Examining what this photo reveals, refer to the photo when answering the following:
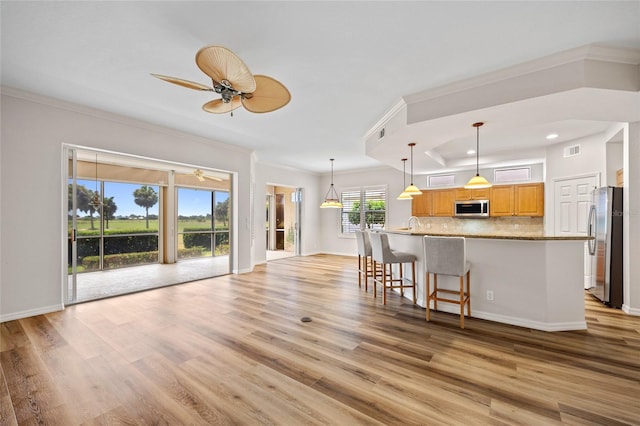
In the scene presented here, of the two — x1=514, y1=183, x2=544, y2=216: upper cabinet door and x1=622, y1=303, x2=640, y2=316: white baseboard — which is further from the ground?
x1=514, y1=183, x2=544, y2=216: upper cabinet door

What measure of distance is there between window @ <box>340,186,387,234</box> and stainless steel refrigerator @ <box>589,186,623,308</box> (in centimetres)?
483

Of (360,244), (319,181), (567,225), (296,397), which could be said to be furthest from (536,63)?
(319,181)

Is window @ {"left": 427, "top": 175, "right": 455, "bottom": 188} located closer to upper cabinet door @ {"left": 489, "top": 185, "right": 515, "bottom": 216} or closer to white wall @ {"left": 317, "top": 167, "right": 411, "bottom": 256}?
white wall @ {"left": 317, "top": 167, "right": 411, "bottom": 256}

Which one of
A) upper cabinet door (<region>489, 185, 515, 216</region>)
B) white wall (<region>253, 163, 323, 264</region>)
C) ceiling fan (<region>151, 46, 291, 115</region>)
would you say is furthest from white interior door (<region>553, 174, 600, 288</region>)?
white wall (<region>253, 163, 323, 264</region>)

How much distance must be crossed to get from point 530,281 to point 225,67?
391 cm

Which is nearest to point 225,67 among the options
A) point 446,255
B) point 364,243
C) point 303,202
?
point 446,255

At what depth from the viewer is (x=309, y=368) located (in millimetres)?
2291

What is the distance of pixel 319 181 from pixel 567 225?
669 cm

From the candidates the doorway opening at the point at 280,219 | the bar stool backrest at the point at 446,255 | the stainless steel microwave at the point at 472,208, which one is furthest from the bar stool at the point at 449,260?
the doorway opening at the point at 280,219

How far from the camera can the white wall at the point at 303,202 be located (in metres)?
7.49

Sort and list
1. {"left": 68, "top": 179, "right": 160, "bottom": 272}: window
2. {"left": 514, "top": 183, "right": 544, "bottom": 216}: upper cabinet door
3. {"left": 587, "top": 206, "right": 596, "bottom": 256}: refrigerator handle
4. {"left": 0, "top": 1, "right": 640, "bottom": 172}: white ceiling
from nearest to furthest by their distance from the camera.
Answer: {"left": 0, "top": 1, "right": 640, "bottom": 172}: white ceiling < {"left": 587, "top": 206, "right": 596, "bottom": 256}: refrigerator handle < {"left": 514, "top": 183, "right": 544, "bottom": 216}: upper cabinet door < {"left": 68, "top": 179, "right": 160, "bottom": 272}: window

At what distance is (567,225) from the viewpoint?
5203 millimetres

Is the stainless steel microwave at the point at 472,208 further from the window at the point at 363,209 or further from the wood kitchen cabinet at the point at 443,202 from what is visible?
the window at the point at 363,209

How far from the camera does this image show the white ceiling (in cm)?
204
